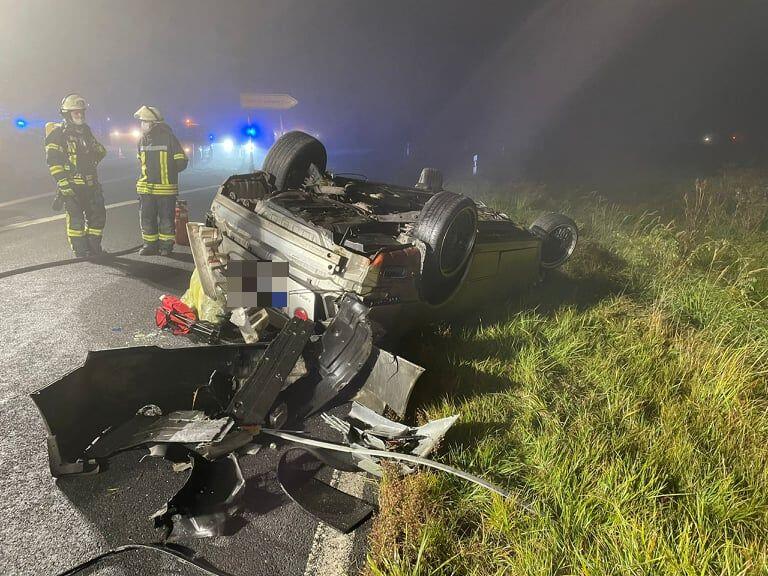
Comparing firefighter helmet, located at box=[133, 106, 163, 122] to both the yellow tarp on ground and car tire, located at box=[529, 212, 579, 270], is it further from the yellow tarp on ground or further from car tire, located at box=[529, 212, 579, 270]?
car tire, located at box=[529, 212, 579, 270]

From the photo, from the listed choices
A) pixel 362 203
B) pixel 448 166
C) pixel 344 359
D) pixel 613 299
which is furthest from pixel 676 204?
pixel 448 166

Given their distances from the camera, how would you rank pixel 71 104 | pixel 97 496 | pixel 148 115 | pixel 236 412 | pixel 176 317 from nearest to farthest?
pixel 97 496 < pixel 236 412 < pixel 176 317 < pixel 71 104 < pixel 148 115

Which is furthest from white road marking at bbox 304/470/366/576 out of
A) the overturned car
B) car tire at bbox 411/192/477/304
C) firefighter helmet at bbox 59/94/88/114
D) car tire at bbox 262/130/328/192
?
firefighter helmet at bbox 59/94/88/114

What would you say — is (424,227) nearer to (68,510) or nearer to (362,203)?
(362,203)

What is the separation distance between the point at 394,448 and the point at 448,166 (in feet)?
68.4

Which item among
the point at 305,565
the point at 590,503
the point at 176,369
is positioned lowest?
the point at 305,565

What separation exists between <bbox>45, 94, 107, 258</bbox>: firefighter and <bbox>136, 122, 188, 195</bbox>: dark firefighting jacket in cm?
62

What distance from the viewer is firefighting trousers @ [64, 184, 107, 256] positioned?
589cm

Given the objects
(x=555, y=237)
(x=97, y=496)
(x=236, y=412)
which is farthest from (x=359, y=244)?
(x=555, y=237)

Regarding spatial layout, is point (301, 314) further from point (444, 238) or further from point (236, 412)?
point (444, 238)

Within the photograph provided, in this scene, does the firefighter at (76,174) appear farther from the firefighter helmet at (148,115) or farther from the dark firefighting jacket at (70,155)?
the firefighter helmet at (148,115)

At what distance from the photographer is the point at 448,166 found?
22109 millimetres

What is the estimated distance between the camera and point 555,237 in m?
4.95

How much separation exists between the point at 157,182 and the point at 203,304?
9.61ft
